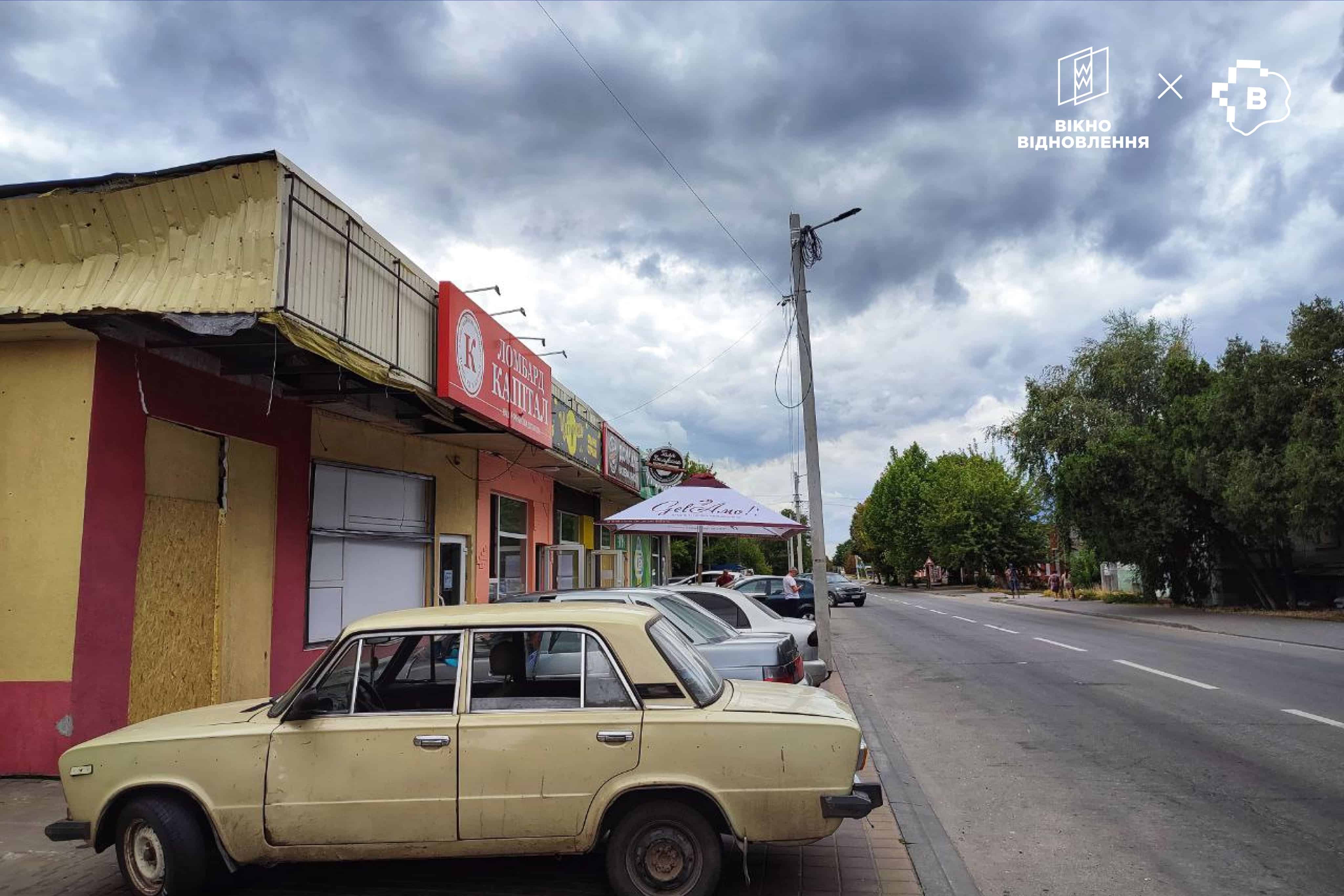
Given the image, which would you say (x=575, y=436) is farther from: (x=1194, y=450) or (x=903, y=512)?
(x=903, y=512)

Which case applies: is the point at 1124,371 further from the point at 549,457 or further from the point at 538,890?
the point at 538,890

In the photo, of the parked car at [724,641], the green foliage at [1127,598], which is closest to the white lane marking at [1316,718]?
the parked car at [724,641]

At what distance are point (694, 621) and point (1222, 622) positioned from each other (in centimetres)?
1915

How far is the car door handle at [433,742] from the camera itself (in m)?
4.22

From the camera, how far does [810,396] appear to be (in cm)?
1456

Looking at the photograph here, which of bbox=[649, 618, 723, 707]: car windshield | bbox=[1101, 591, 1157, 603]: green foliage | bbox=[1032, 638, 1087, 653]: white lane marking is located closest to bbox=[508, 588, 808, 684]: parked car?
bbox=[649, 618, 723, 707]: car windshield

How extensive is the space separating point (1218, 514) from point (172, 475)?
26.7 meters

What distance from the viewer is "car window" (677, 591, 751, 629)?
10.4m

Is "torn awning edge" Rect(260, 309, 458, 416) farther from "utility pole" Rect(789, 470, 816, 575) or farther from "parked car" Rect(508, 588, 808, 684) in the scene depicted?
"utility pole" Rect(789, 470, 816, 575)

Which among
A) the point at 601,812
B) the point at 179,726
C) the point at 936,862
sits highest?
the point at 179,726

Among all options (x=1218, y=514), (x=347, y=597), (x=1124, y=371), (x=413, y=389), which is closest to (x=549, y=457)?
(x=347, y=597)

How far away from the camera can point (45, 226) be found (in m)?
7.39

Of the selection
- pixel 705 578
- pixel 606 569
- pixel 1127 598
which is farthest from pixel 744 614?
pixel 1127 598

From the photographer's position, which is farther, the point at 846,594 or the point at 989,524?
the point at 989,524
